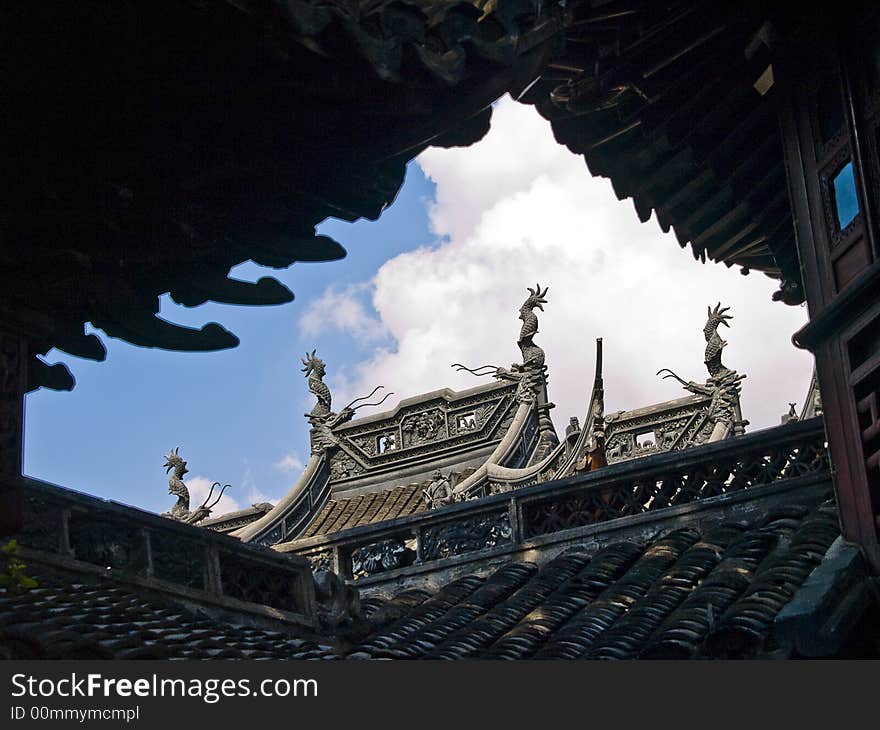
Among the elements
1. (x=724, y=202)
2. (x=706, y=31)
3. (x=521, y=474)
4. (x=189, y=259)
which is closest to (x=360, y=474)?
(x=521, y=474)

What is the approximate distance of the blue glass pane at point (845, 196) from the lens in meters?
8.78

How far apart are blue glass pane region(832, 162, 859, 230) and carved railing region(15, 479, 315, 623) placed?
12.7 ft

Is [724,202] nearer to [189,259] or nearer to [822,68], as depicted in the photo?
[822,68]

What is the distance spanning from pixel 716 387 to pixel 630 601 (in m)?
16.9

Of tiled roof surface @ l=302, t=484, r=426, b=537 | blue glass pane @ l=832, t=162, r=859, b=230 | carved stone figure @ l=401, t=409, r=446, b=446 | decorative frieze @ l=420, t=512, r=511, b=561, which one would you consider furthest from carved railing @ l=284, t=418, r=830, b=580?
carved stone figure @ l=401, t=409, r=446, b=446

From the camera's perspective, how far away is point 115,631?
7875mm

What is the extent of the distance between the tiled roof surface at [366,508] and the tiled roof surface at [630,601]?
16.2 metres

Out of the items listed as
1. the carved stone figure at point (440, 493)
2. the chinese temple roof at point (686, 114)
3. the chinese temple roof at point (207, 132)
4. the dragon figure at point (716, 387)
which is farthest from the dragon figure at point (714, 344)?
the chinese temple roof at point (207, 132)

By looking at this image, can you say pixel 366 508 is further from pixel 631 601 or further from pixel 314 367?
pixel 631 601

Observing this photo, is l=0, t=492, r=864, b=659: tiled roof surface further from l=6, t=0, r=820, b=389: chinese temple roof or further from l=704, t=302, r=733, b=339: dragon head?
l=704, t=302, r=733, b=339: dragon head

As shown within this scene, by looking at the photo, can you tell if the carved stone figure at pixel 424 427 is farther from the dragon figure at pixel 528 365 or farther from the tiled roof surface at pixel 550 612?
the tiled roof surface at pixel 550 612

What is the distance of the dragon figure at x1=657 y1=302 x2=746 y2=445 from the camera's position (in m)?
25.5

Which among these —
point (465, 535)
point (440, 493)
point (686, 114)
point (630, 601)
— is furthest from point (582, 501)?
point (440, 493)

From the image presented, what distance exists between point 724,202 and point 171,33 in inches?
265
